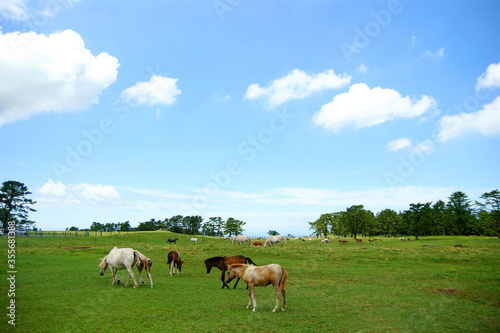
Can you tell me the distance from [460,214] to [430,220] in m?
28.4

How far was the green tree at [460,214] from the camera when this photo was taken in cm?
8262

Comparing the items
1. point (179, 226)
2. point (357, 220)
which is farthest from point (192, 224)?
point (357, 220)

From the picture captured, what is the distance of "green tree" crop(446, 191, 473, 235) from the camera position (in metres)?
82.6

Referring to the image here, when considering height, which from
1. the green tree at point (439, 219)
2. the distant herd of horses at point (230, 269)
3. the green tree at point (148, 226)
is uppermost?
the distant herd of horses at point (230, 269)

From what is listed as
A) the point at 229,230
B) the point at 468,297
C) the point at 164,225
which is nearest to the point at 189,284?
the point at 468,297

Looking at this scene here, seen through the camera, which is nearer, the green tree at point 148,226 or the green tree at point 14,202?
the green tree at point 14,202

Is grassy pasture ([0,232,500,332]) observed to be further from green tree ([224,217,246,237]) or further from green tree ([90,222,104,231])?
green tree ([90,222,104,231])

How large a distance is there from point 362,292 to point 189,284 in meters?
9.67

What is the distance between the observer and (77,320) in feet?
29.8

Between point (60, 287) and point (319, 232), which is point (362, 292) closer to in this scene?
point (60, 287)

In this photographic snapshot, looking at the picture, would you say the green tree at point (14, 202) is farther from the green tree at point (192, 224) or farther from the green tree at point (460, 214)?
the green tree at point (460, 214)

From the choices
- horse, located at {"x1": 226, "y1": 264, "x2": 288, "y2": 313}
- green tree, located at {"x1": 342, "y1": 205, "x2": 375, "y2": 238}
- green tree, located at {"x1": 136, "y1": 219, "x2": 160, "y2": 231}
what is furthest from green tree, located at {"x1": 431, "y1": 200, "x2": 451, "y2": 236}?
green tree, located at {"x1": 136, "y1": 219, "x2": 160, "y2": 231}

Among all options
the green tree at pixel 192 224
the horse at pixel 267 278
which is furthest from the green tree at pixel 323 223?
the horse at pixel 267 278

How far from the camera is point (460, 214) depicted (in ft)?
276
